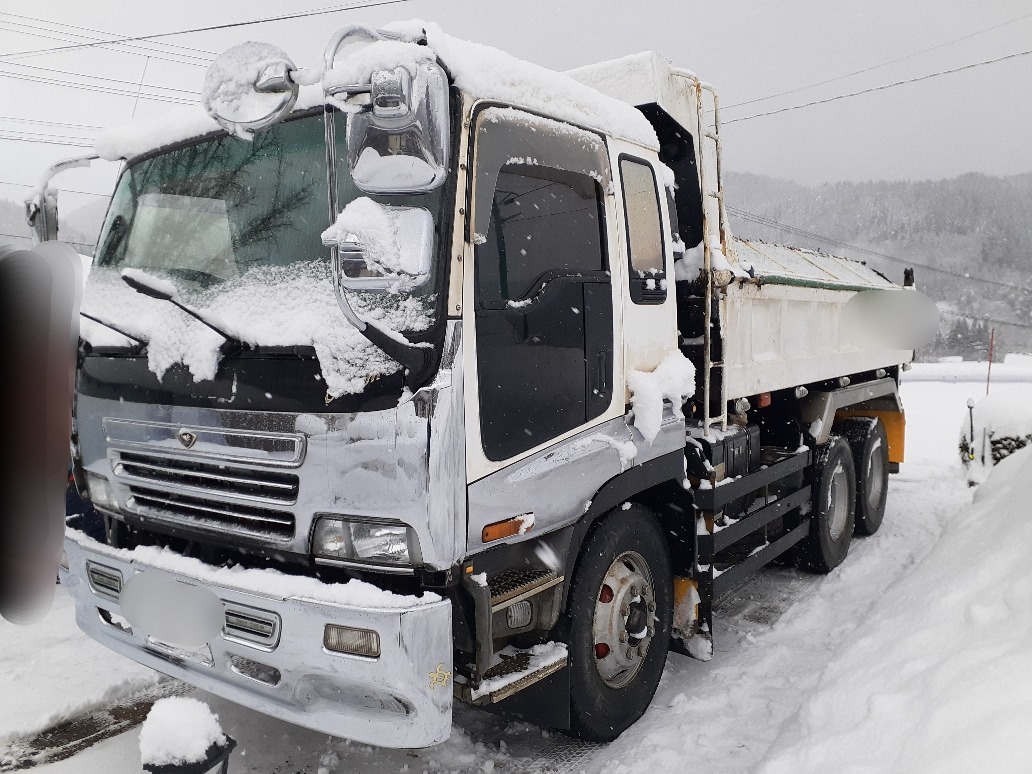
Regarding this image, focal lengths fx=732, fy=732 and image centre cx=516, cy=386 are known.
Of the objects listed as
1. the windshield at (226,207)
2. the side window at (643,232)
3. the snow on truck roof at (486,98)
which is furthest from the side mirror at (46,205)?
the side window at (643,232)

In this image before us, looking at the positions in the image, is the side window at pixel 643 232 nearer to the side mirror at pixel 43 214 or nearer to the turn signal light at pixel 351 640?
the turn signal light at pixel 351 640

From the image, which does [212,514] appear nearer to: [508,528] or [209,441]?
[209,441]

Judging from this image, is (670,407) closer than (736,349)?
Yes

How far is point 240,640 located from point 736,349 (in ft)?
9.73

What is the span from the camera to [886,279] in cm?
738

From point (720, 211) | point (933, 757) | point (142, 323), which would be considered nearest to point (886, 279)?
point (720, 211)

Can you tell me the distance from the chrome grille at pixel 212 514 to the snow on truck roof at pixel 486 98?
4.78ft

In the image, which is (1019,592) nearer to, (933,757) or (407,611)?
(933,757)

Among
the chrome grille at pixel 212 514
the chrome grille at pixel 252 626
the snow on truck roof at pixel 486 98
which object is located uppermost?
the snow on truck roof at pixel 486 98

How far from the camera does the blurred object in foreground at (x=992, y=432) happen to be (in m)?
7.37

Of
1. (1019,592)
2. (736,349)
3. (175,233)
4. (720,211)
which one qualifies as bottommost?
(1019,592)

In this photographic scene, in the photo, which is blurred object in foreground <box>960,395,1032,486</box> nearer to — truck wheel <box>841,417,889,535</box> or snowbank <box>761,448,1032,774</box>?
truck wheel <box>841,417,889,535</box>

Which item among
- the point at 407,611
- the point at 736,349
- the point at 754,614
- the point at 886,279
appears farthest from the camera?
the point at 886,279

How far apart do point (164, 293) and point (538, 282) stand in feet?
4.32
